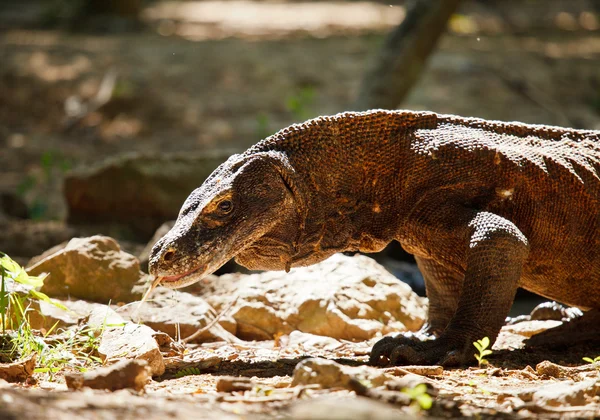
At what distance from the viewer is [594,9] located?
81.6 feet

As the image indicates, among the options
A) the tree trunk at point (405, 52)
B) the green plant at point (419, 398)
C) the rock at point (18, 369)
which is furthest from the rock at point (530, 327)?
the tree trunk at point (405, 52)

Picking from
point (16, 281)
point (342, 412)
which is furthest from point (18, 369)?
point (342, 412)

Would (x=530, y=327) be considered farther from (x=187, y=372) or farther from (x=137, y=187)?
(x=137, y=187)

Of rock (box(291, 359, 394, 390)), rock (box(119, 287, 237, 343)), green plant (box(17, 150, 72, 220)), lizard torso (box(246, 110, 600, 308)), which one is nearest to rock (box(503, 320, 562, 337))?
lizard torso (box(246, 110, 600, 308))

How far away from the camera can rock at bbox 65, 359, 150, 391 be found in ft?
11.4

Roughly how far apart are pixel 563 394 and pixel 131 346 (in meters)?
2.08

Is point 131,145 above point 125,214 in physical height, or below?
above

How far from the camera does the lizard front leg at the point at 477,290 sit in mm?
4457

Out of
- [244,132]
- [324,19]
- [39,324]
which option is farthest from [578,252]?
[324,19]

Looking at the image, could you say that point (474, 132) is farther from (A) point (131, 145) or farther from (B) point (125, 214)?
(A) point (131, 145)

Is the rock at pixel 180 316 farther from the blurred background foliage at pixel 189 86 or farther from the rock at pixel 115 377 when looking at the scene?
the blurred background foliage at pixel 189 86

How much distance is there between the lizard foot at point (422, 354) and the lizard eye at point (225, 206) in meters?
1.14

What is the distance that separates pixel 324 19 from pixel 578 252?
17578 mm

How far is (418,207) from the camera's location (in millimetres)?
4777
